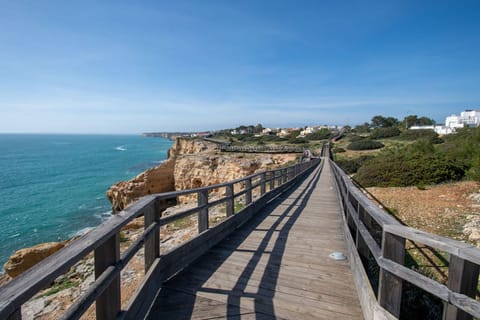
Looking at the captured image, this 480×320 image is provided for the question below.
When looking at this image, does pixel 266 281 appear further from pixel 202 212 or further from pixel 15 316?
pixel 15 316

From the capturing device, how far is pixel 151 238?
3.36 metres

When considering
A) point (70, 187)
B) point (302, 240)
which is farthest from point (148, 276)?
point (70, 187)

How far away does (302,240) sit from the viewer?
5.65 meters

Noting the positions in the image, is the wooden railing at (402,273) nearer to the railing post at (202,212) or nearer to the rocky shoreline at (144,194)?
the railing post at (202,212)

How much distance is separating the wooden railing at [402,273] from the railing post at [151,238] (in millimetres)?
2655

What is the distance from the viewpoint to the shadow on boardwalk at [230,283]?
3.09 m

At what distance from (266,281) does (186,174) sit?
92.9 feet

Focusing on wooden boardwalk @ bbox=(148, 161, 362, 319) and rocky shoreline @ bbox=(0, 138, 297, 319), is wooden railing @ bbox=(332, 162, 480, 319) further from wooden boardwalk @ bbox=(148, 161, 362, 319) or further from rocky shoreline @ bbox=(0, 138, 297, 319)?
rocky shoreline @ bbox=(0, 138, 297, 319)

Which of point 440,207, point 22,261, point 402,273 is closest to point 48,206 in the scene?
point 22,261

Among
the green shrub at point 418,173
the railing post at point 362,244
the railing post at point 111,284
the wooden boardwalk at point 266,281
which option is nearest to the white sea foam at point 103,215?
the green shrub at point 418,173

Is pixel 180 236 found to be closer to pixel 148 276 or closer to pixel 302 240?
pixel 302 240

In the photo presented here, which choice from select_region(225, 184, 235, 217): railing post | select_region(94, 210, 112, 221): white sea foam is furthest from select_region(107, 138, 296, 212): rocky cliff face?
select_region(225, 184, 235, 217): railing post

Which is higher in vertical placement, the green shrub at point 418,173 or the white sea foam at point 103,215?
the green shrub at point 418,173

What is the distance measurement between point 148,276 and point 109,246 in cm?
117
